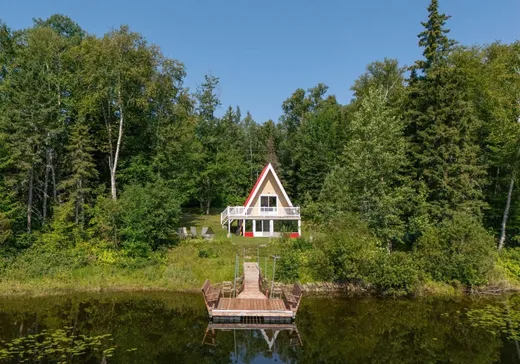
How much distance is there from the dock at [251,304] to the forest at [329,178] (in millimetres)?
3571

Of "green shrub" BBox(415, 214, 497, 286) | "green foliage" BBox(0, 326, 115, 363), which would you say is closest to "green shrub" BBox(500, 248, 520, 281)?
"green shrub" BBox(415, 214, 497, 286)

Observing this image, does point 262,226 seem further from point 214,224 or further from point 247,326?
point 247,326

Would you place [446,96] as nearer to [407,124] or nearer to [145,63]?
[407,124]

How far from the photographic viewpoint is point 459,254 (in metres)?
23.3

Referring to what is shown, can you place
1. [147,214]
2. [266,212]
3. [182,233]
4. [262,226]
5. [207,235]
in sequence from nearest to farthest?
1. [147,214]
2. [182,233]
3. [207,235]
4. [266,212]
5. [262,226]

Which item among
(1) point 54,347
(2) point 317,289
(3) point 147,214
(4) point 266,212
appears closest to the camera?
(1) point 54,347

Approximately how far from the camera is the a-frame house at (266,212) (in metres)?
33.6

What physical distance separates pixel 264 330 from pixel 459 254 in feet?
45.4

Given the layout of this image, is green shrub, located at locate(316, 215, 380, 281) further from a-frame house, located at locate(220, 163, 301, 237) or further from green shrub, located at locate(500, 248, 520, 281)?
a-frame house, located at locate(220, 163, 301, 237)

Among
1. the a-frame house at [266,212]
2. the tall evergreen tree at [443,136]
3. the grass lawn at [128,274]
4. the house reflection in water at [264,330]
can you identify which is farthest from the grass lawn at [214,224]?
the tall evergreen tree at [443,136]

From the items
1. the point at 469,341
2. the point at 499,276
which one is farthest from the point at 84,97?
the point at 499,276

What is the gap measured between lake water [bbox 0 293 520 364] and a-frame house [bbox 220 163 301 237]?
12.7 meters

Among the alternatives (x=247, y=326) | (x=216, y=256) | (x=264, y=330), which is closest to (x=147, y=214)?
(x=216, y=256)

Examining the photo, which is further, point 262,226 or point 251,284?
point 262,226
